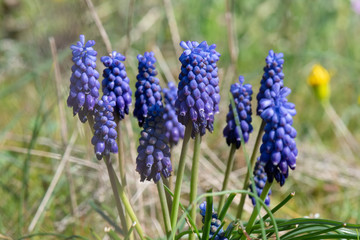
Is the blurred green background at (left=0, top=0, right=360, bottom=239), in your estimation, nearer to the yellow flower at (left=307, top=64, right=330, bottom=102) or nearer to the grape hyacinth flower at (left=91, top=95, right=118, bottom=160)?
the yellow flower at (left=307, top=64, right=330, bottom=102)

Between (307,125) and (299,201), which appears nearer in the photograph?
(299,201)

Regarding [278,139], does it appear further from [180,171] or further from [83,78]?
[83,78]

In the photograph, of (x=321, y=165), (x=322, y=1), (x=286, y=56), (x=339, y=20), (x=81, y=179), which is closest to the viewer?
(x=81, y=179)

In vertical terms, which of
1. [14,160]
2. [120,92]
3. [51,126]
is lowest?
[120,92]

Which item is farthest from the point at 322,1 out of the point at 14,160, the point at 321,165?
the point at 14,160

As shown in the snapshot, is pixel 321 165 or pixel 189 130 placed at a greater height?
pixel 321 165

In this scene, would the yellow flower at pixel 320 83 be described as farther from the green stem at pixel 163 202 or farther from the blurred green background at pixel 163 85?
the green stem at pixel 163 202

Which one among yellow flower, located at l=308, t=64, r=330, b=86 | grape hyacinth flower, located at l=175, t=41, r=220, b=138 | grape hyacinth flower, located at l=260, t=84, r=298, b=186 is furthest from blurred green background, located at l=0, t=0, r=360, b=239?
grape hyacinth flower, located at l=260, t=84, r=298, b=186

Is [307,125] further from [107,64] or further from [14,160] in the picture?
[107,64]
